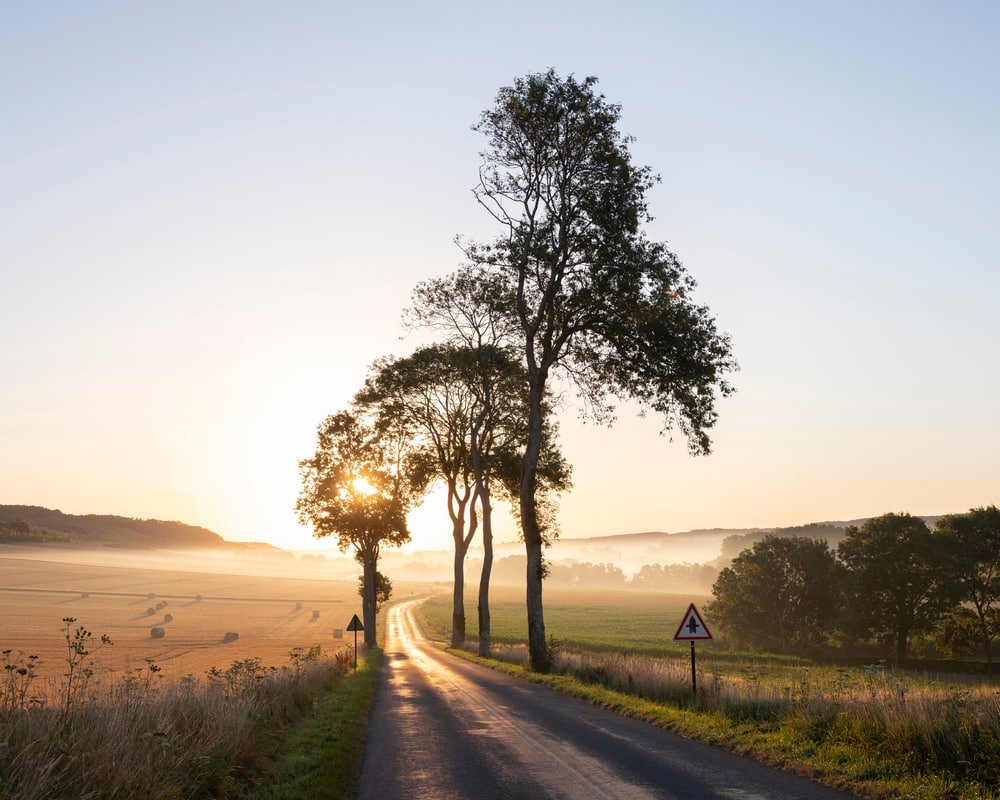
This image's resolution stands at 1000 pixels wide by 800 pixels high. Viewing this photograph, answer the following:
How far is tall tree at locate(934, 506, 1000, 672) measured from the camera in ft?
193

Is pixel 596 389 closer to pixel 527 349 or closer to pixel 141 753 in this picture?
pixel 527 349

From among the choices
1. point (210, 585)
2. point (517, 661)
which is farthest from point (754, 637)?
point (210, 585)

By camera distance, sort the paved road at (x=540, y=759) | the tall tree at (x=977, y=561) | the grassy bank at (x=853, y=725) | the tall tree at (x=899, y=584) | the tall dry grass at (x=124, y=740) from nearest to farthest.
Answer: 1. the tall dry grass at (x=124, y=740)
2. the grassy bank at (x=853, y=725)
3. the paved road at (x=540, y=759)
4. the tall tree at (x=977, y=561)
5. the tall tree at (x=899, y=584)

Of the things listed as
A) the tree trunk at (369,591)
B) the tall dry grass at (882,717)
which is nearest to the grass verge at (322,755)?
the tall dry grass at (882,717)

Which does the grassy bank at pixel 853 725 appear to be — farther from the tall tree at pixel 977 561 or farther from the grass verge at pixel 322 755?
the tall tree at pixel 977 561

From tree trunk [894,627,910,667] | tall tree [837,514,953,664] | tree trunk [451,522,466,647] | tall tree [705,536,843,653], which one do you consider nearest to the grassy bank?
tree trunk [451,522,466,647]

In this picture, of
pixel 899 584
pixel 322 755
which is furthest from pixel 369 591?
pixel 322 755

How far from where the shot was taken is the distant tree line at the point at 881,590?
60344 millimetres

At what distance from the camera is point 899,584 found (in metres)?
63.2

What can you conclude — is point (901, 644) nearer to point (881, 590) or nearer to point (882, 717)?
point (881, 590)

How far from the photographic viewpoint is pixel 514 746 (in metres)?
13.8

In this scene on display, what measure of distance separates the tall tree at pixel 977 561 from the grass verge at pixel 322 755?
187 ft

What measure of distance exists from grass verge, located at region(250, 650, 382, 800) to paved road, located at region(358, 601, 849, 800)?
0.33 metres

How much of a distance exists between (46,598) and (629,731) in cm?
10632
